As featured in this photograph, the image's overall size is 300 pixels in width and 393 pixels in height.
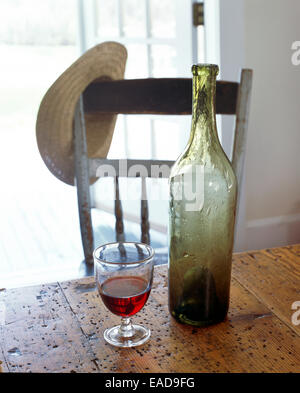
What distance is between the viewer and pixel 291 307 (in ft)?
2.33

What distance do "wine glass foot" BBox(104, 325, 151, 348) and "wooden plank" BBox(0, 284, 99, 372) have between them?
29mm

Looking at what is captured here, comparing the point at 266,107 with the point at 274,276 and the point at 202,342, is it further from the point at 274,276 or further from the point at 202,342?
the point at 202,342

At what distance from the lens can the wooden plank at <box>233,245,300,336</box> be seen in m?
0.72

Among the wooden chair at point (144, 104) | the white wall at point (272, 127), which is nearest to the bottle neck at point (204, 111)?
the wooden chair at point (144, 104)

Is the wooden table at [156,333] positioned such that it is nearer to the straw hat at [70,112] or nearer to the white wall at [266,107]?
the straw hat at [70,112]

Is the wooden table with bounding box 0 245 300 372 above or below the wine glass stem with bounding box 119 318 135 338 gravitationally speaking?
below

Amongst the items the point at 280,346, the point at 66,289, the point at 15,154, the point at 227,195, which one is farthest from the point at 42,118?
the point at 15,154

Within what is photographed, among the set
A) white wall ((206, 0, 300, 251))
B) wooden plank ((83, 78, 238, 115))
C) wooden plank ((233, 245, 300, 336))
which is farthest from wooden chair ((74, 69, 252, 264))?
white wall ((206, 0, 300, 251))

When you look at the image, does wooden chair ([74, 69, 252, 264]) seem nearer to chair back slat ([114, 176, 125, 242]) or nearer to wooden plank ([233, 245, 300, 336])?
chair back slat ([114, 176, 125, 242])

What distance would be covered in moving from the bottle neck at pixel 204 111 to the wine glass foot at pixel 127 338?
0.78ft

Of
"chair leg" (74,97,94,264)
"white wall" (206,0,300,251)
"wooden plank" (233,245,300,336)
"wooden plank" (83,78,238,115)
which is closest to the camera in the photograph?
"wooden plank" (233,245,300,336)

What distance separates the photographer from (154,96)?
4.09 feet

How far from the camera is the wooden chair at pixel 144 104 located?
4.07ft

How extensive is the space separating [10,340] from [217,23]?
5.29ft
